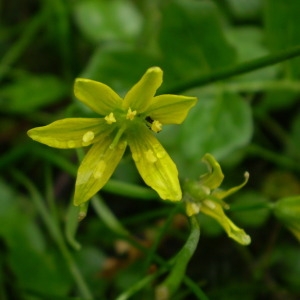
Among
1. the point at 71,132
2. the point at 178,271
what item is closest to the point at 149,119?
the point at 71,132

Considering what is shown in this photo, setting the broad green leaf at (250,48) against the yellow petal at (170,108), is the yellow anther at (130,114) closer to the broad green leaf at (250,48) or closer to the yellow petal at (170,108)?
the yellow petal at (170,108)

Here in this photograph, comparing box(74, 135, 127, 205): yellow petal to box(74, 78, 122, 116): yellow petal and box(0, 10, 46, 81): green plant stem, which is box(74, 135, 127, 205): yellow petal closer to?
box(74, 78, 122, 116): yellow petal

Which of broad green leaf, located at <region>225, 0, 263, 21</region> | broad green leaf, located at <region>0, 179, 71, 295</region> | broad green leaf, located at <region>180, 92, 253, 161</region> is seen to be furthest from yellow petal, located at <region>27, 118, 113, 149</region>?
broad green leaf, located at <region>225, 0, 263, 21</region>

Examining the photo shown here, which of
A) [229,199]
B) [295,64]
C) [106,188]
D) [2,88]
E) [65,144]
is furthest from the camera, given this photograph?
[2,88]

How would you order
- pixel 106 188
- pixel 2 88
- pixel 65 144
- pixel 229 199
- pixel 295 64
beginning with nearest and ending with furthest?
1. pixel 65 144
2. pixel 106 188
3. pixel 295 64
4. pixel 229 199
5. pixel 2 88

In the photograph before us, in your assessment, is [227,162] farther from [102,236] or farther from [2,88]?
[2,88]

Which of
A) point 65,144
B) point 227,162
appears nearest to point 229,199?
point 227,162
